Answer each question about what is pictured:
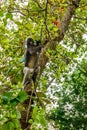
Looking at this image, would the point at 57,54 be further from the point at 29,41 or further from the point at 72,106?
the point at 72,106

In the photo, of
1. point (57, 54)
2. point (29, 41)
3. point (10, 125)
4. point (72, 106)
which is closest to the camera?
point (10, 125)

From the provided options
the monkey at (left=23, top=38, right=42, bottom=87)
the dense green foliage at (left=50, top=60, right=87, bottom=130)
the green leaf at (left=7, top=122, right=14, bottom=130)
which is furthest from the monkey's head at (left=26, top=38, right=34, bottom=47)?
the dense green foliage at (left=50, top=60, right=87, bottom=130)

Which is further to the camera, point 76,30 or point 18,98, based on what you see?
point 76,30

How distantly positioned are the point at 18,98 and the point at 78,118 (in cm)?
835

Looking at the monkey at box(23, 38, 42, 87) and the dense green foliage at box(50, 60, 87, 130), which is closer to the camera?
the monkey at box(23, 38, 42, 87)

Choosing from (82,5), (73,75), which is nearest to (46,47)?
(82,5)

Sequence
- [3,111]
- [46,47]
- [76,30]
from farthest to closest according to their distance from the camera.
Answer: [76,30] → [46,47] → [3,111]

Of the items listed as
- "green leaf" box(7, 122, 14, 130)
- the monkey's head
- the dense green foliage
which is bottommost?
the dense green foliage

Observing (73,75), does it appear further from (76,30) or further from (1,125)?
(1,125)

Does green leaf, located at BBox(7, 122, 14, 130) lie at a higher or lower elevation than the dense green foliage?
higher

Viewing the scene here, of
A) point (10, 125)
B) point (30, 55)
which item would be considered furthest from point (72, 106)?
point (10, 125)

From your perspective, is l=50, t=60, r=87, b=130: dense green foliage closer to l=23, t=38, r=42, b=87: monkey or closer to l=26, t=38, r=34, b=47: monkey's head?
l=23, t=38, r=42, b=87: monkey

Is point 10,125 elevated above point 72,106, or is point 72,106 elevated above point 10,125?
point 10,125

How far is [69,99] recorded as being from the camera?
965cm
